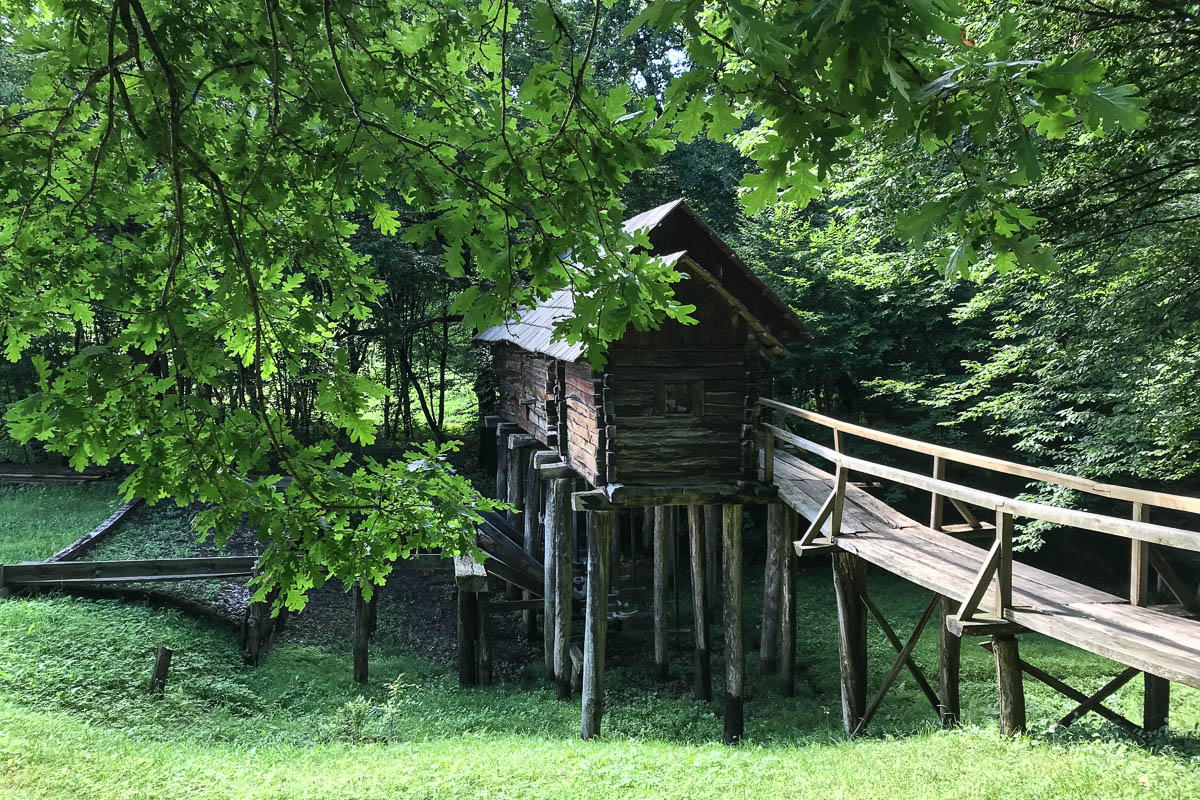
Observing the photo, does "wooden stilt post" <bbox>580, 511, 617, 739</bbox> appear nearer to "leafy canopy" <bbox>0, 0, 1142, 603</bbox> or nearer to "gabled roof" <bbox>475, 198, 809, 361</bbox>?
"gabled roof" <bbox>475, 198, 809, 361</bbox>

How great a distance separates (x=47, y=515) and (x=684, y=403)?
15.2 meters

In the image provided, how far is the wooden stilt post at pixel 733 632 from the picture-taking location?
9414 mm

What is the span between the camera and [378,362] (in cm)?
2750

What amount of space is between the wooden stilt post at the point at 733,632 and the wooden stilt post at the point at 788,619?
5.28ft

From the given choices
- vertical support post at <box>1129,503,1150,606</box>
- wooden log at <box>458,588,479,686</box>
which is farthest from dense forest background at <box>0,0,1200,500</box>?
wooden log at <box>458,588,479,686</box>

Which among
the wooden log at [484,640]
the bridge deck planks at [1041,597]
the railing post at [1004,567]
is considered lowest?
the wooden log at [484,640]

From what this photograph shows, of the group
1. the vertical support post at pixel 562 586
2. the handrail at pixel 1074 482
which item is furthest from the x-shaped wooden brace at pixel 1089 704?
the vertical support post at pixel 562 586

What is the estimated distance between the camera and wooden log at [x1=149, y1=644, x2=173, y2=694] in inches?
357

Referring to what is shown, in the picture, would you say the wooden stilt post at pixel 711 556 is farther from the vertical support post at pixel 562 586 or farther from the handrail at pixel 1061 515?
the handrail at pixel 1061 515

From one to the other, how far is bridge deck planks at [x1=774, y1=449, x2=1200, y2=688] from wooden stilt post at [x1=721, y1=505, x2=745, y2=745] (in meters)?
1.01

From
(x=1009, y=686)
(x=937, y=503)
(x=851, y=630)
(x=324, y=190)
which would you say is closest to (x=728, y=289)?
(x=937, y=503)

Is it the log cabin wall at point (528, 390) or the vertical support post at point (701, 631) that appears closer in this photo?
the vertical support post at point (701, 631)

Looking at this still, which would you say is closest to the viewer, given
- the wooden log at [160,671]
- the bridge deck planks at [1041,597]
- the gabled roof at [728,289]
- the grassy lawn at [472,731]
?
the bridge deck planks at [1041,597]

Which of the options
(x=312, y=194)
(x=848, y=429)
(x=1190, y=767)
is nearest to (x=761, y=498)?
(x=848, y=429)
